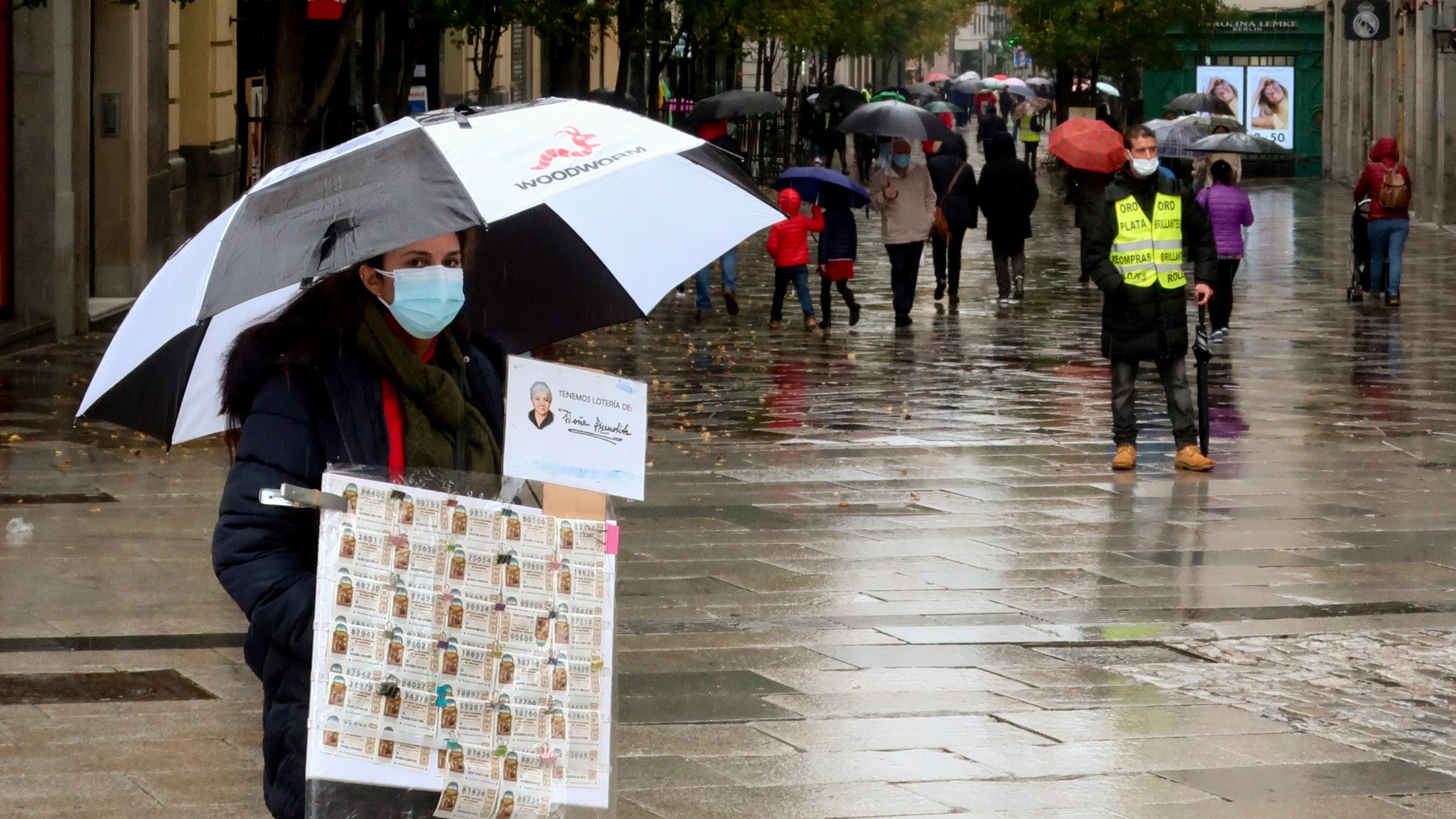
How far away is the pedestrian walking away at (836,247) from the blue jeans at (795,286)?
0.17 metres

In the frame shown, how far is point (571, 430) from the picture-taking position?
353cm

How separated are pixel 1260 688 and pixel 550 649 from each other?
12.7ft

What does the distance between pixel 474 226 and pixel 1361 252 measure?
63.4 feet

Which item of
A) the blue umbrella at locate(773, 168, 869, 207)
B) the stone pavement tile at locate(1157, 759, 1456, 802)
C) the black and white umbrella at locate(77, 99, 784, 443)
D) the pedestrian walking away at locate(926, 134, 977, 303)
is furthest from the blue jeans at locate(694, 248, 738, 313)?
Result: the black and white umbrella at locate(77, 99, 784, 443)

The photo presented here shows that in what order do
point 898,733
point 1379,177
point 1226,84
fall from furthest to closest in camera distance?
point 1226,84 → point 1379,177 → point 898,733

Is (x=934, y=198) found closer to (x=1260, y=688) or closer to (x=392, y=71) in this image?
(x=392, y=71)

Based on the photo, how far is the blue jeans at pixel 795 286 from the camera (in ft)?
62.6

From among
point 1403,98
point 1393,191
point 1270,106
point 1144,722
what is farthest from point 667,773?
point 1270,106

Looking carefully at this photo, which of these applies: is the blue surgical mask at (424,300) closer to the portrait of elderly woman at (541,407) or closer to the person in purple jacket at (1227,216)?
the portrait of elderly woman at (541,407)

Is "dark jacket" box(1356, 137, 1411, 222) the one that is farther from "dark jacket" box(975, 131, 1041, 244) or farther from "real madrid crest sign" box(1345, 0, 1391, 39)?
→ "real madrid crest sign" box(1345, 0, 1391, 39)

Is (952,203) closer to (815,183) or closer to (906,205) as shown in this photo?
(906,205)

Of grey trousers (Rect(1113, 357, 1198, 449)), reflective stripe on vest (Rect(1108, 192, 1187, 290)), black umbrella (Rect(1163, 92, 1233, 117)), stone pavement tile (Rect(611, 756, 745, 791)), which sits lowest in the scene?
stone pavement tile (Rect(611, 756, 745, 791))

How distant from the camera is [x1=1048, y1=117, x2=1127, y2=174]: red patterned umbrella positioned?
16750mm

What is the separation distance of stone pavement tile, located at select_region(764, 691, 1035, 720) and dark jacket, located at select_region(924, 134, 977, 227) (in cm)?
1534
